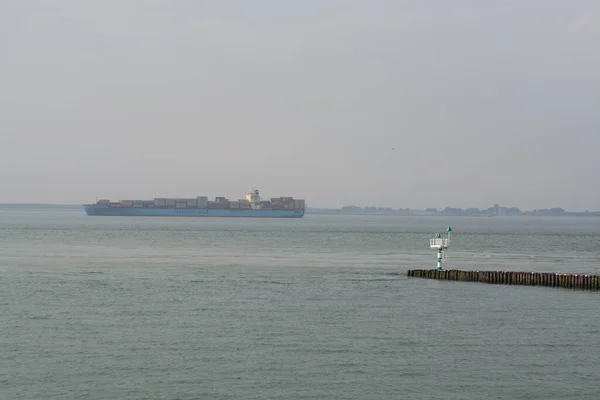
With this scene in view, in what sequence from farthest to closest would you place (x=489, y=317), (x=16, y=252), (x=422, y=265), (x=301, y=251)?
(x=301, y=251) < (x=16, y=252) < (x=422, y=265) < (x=489, y=317)

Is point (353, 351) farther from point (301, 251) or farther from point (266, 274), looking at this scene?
point (301, 251)

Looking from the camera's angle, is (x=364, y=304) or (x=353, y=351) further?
(x=364, y=304)

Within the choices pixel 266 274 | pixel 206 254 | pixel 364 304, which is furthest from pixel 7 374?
pixel 206 254

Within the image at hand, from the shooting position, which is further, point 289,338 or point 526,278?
point 526,278

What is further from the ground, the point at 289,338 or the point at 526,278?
the point at 526,278

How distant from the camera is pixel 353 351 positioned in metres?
26.8

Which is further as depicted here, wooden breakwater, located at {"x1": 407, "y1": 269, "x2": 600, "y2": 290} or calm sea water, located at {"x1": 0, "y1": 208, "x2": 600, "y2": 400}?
wooden breakwater, located at {"x1": 407, "y1": 269, "x2": 600, "y2": 290}

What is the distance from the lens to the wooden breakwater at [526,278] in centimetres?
4734

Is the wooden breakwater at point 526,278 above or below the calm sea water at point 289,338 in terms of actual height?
above

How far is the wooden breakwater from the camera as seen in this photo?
155 feet

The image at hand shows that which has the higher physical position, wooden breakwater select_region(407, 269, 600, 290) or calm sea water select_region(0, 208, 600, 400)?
wooden breakwater select_region(407, 269, 600, 290)

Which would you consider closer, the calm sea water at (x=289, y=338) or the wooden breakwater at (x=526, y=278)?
the calm sea water at (x=289, y=338)

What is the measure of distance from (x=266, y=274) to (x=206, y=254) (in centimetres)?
2545

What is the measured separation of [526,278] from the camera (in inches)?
1955
